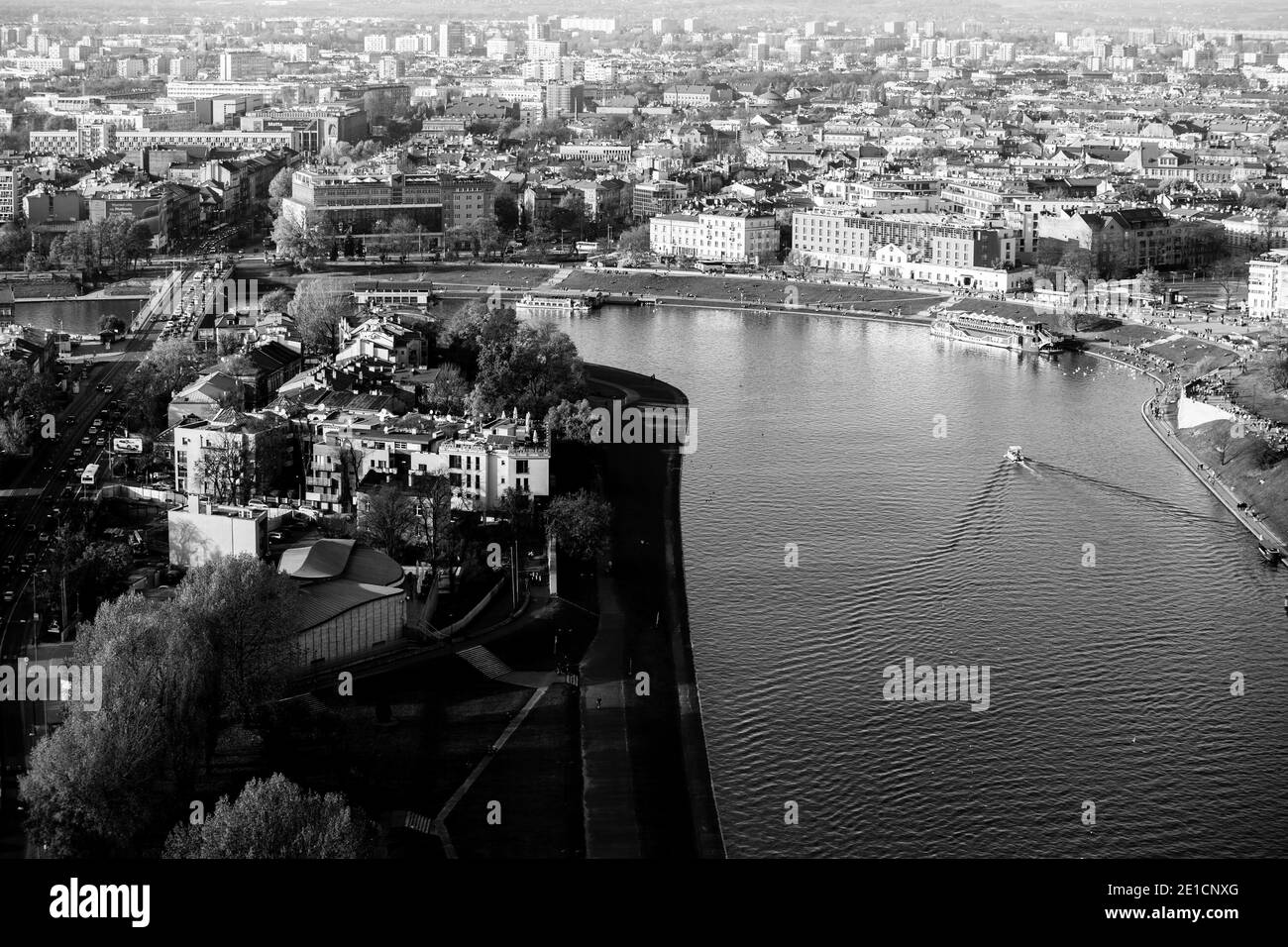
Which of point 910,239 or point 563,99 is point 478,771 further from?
point 563,99

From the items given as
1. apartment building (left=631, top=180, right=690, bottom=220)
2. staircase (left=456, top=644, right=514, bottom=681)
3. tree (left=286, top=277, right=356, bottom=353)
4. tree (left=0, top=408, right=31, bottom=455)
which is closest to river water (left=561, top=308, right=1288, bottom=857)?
staircase (left=456, top=644, right=514, bottom=681)

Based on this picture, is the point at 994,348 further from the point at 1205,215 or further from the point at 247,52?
the point at 247,52

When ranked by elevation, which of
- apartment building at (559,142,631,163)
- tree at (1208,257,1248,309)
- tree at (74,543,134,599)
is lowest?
tree at (74,543,134,599)

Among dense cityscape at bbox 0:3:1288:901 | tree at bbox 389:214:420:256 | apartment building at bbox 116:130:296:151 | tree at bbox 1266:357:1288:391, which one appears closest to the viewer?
dense cityscape at bbox 0:3:1288:901

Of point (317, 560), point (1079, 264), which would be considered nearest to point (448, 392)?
point (317, 560)

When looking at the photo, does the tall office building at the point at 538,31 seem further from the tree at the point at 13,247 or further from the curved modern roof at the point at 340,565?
the curved modern roof at the point at 340,565

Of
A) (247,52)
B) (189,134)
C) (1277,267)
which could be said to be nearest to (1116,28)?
(247,52)

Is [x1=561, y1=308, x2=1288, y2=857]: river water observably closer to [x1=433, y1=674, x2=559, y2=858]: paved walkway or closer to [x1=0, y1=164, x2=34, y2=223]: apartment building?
[x1=433, y1=674, x2=559, y2=858]: paved walkway

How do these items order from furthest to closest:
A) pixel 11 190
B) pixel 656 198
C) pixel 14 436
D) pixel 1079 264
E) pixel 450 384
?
pixel 656 198, pixel 11 190, pixel 1079 264, pixel 450 384, pixel 14 436
